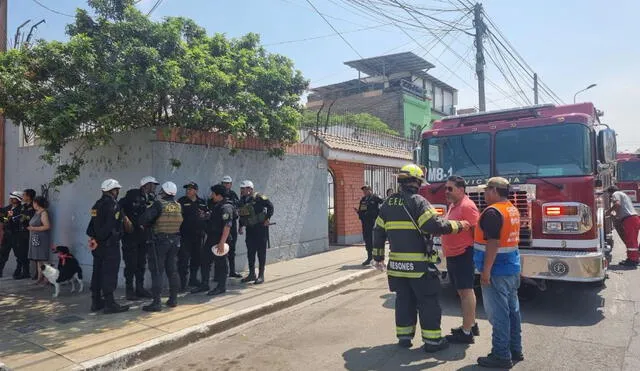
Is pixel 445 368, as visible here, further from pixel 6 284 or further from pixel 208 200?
pixel 6 284

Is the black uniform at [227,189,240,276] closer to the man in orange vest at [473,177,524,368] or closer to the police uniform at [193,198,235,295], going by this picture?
the police uniform at [193,198,235,295]

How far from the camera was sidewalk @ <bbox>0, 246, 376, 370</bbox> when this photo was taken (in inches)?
184

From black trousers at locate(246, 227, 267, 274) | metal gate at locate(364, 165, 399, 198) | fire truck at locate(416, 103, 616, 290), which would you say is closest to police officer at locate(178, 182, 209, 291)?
black trousers at locate(246, 227, 267, 274)

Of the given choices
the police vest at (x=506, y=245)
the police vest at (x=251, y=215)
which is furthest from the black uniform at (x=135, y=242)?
the police vest at (x=506, y=245)

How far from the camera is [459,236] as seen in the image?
4.86 metres

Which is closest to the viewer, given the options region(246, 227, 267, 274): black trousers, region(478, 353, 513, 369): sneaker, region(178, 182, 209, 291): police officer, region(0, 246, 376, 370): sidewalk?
region(478, 353, 513, 369): sneaker

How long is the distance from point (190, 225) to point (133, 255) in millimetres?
957

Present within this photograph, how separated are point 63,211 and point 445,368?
757cm

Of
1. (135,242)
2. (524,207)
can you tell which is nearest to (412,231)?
(524,207)

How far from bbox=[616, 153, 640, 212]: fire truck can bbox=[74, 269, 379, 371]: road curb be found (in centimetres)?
1652

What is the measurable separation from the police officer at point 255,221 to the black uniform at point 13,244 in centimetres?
465

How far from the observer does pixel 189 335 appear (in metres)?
5.33

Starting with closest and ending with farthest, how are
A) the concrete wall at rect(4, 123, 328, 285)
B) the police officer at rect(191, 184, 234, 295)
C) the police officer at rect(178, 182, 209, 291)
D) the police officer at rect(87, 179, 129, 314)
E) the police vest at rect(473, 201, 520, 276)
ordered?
the police vest at rect(473, 201, 520, 276)
the police officer at rect(87, 179, 129, 314)
the police officer at rect(191, 184, 234, 295)
the police officer at rect(178, 182, 209, 291)
the concrete wall at rect(4, 123, 328, 285)

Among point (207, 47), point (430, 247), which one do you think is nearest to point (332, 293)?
point (430, 247)
